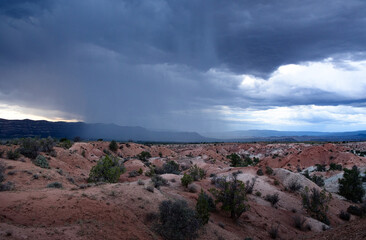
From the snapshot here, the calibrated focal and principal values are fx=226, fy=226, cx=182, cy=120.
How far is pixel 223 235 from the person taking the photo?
1378 cm

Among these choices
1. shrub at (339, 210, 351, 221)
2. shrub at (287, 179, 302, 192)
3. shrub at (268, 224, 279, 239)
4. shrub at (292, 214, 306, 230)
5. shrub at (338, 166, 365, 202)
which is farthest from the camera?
shrub at (338, 166, 365, 202)

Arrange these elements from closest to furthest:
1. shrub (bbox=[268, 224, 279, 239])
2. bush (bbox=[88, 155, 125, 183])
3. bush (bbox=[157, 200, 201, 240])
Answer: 1. bush (bbox=[157, 200, 201, 240])
2. shrub (bbox=[268, 224, 279, 239])
3. bush (bbox=[88, 155, 125, 183])

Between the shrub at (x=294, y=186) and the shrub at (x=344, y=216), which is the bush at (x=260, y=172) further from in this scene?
the shrub at (x=344, y=216)

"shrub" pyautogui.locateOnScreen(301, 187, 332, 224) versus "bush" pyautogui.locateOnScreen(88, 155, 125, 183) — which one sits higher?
"bush" pyautogui.locateOnScreen(88, 155, 125, 183)

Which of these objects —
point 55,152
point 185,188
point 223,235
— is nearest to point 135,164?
point 55,152

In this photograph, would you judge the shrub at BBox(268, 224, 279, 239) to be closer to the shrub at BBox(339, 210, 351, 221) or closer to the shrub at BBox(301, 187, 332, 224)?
the shrub at BBox(301, 187, 332, 224)

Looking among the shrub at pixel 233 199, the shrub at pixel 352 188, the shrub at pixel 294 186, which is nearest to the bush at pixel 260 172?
the shrub at pixel 294 186

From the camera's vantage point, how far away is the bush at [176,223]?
11.2m

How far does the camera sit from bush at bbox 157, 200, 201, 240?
11.2 metres

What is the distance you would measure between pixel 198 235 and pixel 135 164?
2961 cm

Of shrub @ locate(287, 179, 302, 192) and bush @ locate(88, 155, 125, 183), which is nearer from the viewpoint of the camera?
bush @ locate(88, 155, 125, 183)

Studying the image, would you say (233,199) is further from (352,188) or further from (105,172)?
(352,188)

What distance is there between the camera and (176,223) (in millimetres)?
11562

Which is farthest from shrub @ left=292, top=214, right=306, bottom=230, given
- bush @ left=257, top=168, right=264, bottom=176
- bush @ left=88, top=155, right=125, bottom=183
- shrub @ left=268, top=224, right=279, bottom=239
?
bush @ left=88, top=155, right=125, bottom=183
